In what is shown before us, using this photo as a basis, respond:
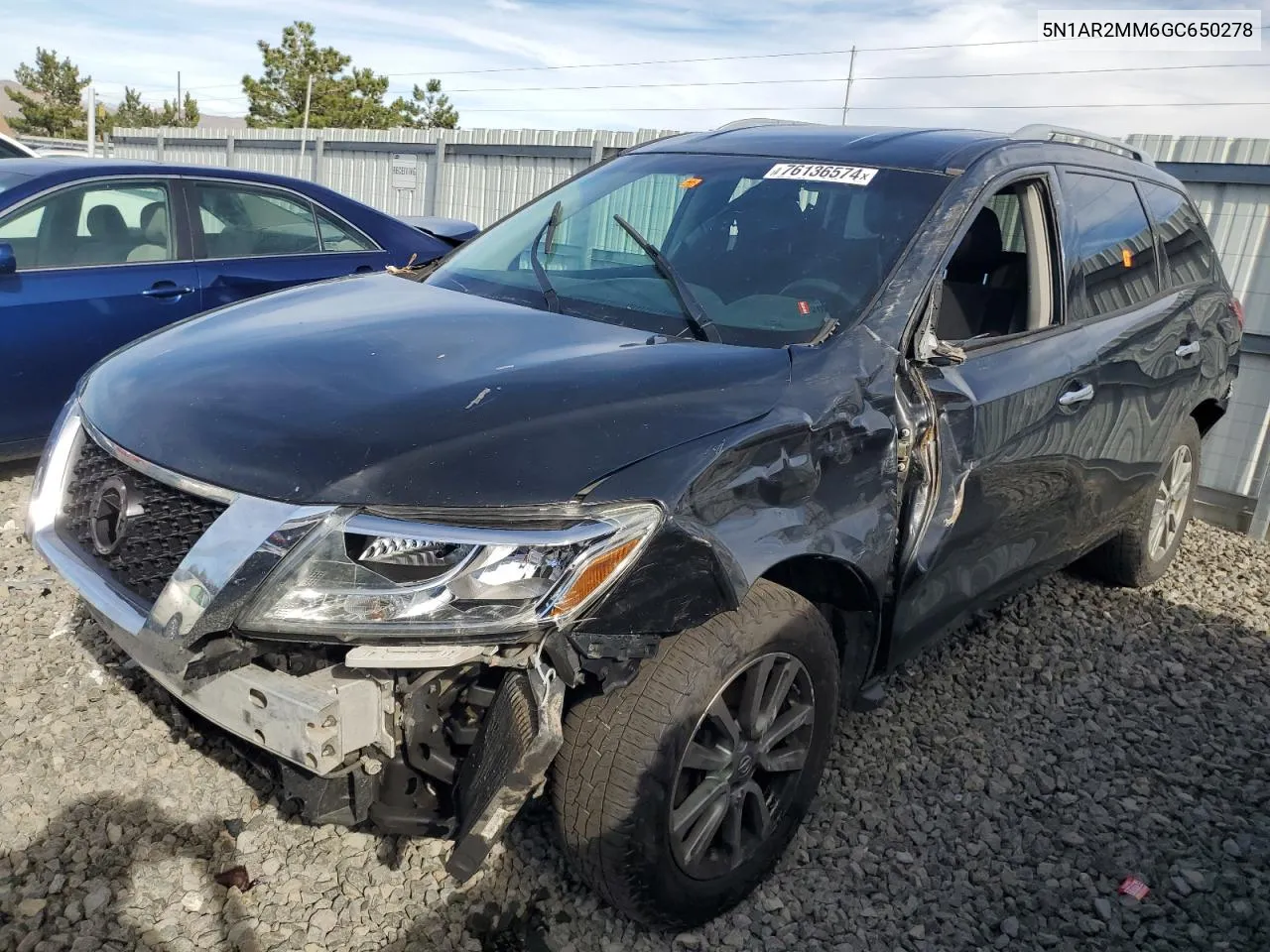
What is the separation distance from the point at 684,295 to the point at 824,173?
0.69 metres

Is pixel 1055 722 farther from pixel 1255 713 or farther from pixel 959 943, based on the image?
pixel 959 943

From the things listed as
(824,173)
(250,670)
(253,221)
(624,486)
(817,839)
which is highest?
(824,173)

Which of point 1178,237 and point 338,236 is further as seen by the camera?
point 338,236

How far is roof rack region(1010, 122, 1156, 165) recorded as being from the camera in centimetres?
355

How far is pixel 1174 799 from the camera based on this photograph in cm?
339

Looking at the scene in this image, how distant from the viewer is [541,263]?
3.34m

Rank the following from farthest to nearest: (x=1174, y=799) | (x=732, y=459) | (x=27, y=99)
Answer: (x=27, y=99) → (x=1174, y=799) → (x=732, y=459)

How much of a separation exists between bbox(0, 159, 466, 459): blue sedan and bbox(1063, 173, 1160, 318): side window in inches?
144

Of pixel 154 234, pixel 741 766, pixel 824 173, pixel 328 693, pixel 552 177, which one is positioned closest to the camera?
pixel 328 693

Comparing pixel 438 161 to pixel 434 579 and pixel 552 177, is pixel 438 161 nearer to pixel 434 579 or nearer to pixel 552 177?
pixel 552 177

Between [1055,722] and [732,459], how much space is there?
2.26 meters

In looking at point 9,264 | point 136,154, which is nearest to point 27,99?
point 136,154

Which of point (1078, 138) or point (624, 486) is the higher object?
point (1078, 138)

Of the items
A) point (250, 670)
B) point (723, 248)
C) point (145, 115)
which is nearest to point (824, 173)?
point (723, 248)
